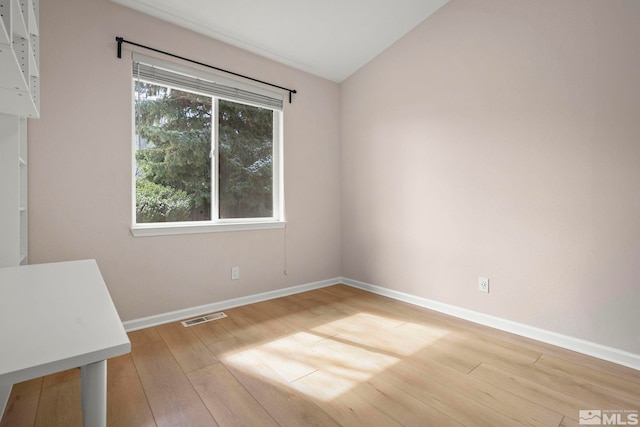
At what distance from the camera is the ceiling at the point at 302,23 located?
2.42m

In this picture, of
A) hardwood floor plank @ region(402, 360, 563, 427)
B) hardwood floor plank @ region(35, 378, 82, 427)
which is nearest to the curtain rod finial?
hardwood floor plank @ region(35, 378, 82, 427)

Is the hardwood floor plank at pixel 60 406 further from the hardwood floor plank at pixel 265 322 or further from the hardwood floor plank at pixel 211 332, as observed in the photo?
the hardwood floor plank at pixel 265 322

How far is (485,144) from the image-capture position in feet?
8.25

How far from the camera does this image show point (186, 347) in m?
2.12

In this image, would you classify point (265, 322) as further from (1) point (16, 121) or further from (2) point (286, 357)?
(1) point (16, 121)

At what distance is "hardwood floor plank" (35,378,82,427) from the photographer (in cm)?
139

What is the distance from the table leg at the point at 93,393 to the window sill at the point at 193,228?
191 centimetres

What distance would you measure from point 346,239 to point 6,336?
322cm

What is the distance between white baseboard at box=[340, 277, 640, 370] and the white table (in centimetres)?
258

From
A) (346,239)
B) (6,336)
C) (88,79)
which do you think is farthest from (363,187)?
(6,336)

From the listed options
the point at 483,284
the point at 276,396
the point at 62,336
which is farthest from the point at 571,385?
the point at 62,336

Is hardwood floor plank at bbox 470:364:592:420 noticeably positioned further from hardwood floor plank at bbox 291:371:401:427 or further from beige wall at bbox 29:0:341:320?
beige wall at bbox 29:0:341:320

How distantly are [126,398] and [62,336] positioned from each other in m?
1.15

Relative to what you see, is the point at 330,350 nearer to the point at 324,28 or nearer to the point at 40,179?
the point at 40,179
